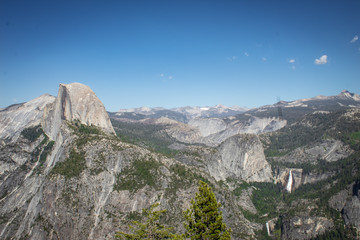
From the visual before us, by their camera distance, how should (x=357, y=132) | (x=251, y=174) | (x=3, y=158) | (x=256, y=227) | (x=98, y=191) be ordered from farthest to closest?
(x=357, y=132) → (x=251, y=174) → (x=3, y=158) → (x=256, y=227) → (x=98, y=191)

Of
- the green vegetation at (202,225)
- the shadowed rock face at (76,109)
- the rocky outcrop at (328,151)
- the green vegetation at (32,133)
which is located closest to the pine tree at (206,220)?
the green vegetation at (202,225)

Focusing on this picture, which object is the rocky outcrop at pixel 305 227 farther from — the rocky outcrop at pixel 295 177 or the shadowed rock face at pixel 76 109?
the shadowed rock face at pixel 76 109

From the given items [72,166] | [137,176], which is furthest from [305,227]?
[72,166]

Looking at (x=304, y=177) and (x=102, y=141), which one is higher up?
(x=102, y=141)

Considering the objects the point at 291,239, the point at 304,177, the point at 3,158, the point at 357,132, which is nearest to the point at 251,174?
the point at 304,177

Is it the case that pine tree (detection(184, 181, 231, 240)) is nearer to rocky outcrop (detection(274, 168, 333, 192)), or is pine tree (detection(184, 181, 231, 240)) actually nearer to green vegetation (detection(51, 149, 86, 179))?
green vegetation (detection(51, 149, 86, 179))

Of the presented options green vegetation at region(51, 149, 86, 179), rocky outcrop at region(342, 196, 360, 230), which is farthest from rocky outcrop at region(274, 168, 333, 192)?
green vegetation at region(51, 149, 86, 179)

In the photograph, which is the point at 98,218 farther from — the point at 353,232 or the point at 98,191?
the point at 353,232
